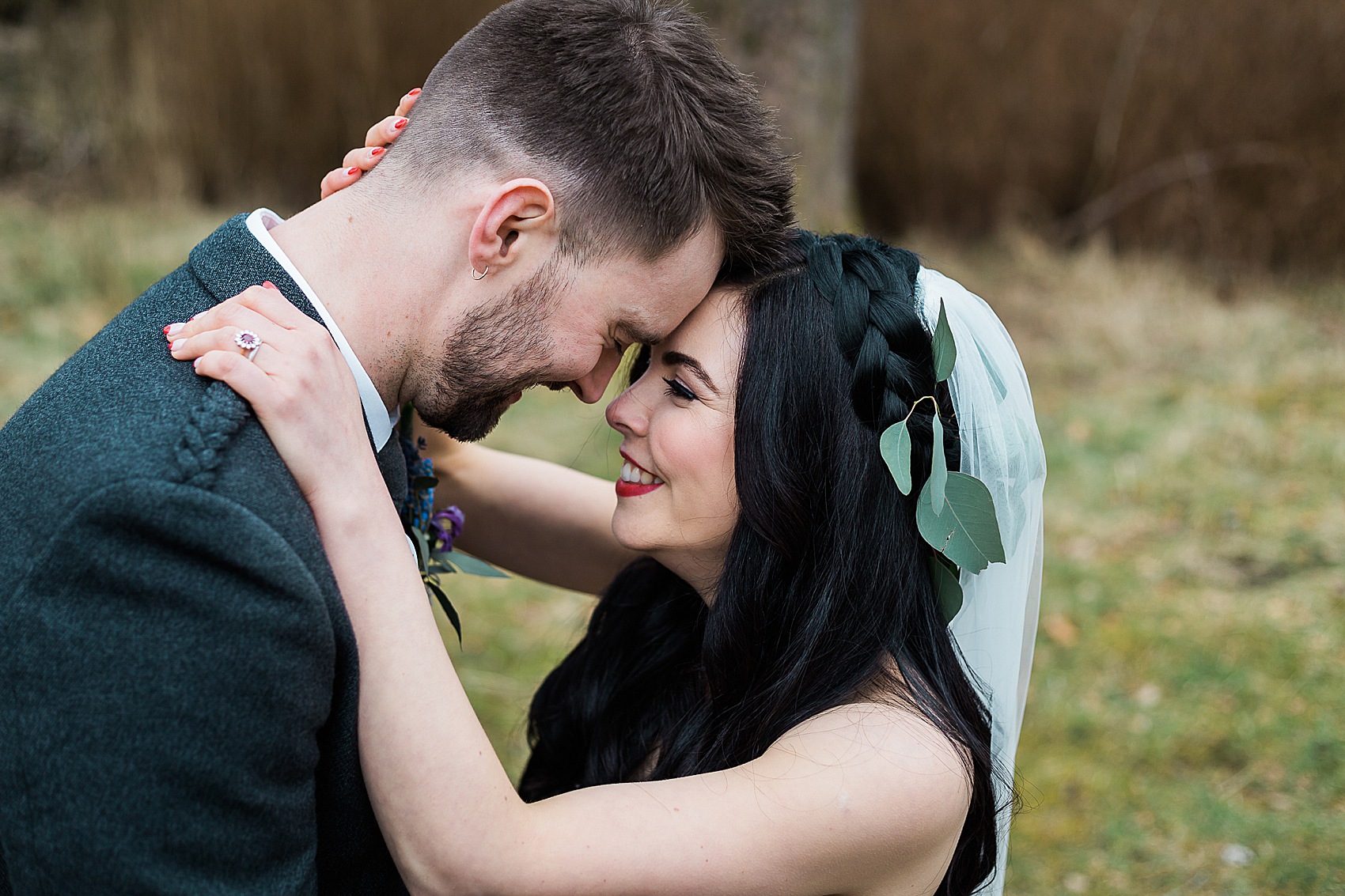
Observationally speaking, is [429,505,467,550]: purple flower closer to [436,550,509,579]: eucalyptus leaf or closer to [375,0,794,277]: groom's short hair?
[436,550,509,579]: eucalyptus leaf

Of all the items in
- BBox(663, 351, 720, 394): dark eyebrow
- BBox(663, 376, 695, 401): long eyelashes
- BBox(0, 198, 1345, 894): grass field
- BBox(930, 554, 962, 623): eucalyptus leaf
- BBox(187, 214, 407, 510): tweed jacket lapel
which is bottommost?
BBox(0, 198, 1345, 894): grass field

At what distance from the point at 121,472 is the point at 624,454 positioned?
1.15 m

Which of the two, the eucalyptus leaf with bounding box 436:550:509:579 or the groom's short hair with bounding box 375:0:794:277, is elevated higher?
the groom's short hair with bounding box 375:0:794:277

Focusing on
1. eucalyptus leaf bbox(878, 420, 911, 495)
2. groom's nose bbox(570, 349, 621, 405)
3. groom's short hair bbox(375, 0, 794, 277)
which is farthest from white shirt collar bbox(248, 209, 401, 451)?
eucalyptus leaf bbox(878, 420, 911, 495)

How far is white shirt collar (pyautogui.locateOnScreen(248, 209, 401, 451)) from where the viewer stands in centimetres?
195

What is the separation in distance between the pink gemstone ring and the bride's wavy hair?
0.98 metres

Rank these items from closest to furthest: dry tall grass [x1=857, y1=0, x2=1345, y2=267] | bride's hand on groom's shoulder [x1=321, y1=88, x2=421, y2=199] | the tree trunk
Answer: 1. bride's hand on groom's shoulder [x1=321, y1=88, x2=421, y2=199]
2. the tree trunk
3. dry tall grass [x1=857, y1=0, x2=1345, y2=267]

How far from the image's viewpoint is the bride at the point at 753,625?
181cm

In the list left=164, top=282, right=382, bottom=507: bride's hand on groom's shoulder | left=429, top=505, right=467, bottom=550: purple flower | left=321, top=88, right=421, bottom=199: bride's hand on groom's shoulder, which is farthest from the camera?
left=429, top=505, right=467, bottom=550: purple flower

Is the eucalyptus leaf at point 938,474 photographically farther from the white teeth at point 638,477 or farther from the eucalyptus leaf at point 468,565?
the eucalyptus leaf at point 468,565

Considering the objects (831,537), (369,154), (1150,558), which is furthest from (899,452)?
(1150,558)

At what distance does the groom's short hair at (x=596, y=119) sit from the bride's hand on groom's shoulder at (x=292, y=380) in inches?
16.0

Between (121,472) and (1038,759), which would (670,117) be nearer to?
(121,472)

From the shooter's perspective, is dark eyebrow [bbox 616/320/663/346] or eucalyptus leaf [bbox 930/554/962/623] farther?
eucalyptus leaf [bbox 930/554/962/623]
